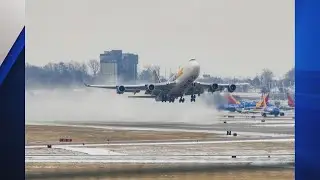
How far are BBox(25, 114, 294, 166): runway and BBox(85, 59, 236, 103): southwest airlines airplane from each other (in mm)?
206

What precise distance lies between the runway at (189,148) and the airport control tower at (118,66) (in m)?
0.31

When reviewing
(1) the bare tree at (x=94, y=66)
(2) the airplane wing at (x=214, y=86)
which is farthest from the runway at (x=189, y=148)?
(1) the bare tree at (x=94, y=66)

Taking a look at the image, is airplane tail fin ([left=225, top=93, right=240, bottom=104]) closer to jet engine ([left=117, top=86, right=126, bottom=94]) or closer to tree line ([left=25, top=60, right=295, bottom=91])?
tree line ([left=25, top=60, right=295, bottom=91])

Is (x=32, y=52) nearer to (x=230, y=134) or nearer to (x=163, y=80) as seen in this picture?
(x=163, y=80)

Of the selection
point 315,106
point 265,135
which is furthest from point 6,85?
point 315,106

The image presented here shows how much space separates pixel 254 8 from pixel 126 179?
1.46 m

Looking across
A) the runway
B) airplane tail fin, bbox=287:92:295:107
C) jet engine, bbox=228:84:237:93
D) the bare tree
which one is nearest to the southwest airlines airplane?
jet engine, bbox=228:84:237:93

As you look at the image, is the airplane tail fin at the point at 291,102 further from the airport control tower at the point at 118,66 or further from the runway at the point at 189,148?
the airport control tower at the point at 118,66

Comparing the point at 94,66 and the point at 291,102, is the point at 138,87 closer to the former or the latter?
the point at 94,66

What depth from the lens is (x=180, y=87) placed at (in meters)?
2.58

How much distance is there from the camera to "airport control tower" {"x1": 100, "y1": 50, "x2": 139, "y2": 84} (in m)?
2.53

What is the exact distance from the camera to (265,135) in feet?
8.85

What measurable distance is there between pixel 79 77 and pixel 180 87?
0.70 meters

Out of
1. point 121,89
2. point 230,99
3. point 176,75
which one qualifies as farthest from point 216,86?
point 121,89
